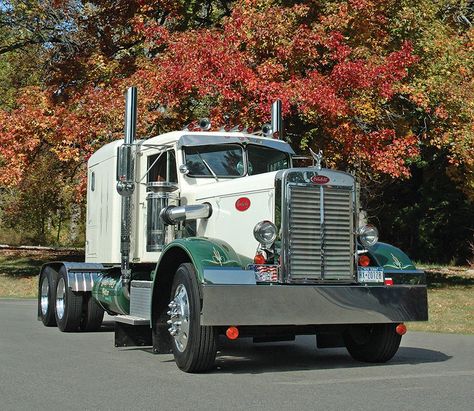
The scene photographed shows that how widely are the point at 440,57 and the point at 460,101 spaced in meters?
1.48

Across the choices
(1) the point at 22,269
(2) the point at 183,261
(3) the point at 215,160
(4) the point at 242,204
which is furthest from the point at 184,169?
(1) the point at 22,269

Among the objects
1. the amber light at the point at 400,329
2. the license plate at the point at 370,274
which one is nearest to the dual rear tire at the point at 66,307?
the license plate at the point at 370,274

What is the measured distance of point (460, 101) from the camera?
20391mm

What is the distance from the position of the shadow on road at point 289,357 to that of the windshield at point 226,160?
2336 millimetres

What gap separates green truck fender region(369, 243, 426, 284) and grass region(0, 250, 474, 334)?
4747 mm

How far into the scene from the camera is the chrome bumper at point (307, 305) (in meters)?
8.75

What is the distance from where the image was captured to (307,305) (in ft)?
29.6

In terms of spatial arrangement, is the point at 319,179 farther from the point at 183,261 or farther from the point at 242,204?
the point at 183,261

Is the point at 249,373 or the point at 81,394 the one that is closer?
the point at 81,394

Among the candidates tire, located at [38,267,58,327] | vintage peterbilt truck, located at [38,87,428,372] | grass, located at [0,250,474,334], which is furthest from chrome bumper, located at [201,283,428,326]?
tire, located at [38,267,58,327]

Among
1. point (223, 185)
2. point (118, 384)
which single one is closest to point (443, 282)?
point (223, 185)

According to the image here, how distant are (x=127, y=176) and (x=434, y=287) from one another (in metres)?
14.2

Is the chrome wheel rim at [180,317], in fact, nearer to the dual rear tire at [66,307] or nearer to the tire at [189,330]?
the tire at [189,330]

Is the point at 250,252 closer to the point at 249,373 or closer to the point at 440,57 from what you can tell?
the point at 249,373
